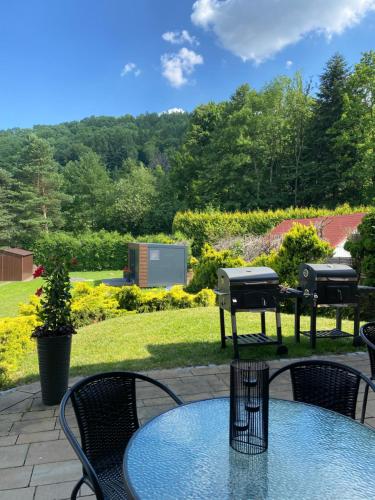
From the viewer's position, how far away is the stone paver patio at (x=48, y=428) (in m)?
2.30

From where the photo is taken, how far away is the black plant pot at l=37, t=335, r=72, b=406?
3.45m

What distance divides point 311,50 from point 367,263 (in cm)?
1805

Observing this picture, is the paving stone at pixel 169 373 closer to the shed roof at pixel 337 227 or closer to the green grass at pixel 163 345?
the green grass at pixel 163 345

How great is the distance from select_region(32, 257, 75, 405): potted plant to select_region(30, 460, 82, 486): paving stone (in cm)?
102

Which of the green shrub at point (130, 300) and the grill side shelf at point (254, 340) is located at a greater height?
the grill side shelf at point (254, 340)

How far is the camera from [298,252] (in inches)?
308

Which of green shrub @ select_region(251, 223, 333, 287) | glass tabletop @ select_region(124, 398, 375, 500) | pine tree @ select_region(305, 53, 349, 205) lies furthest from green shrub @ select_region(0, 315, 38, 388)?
pine tree @ select_region(305, 53, 349, 205)

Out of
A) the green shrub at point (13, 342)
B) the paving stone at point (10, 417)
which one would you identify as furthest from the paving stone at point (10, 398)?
the green shrub at point (13, 342)

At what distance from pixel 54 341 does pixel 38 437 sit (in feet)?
2.61

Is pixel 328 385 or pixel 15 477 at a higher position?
pixel 328 385

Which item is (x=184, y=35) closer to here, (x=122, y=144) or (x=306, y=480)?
(x=122, y=144)

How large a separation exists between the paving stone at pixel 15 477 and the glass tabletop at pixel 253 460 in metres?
1.13

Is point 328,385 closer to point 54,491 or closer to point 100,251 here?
point 54,491

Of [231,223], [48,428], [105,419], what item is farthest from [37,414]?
[231,223]
